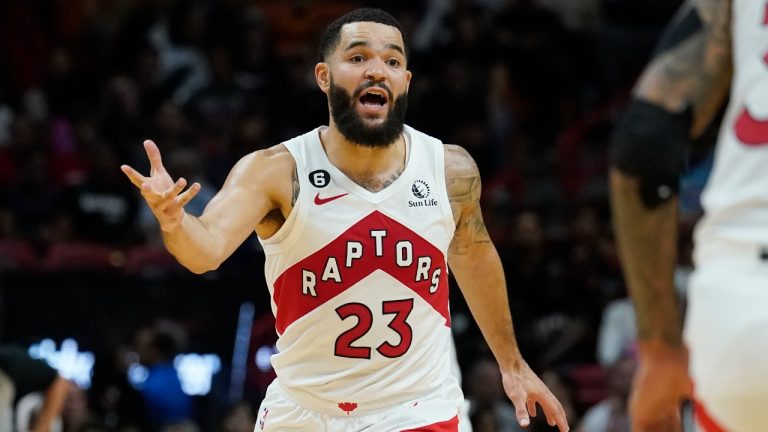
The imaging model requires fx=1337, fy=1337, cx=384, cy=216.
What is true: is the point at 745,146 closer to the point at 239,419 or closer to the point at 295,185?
the point at 295,185

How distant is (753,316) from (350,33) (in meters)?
3.30

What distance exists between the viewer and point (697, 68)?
321 centimetres

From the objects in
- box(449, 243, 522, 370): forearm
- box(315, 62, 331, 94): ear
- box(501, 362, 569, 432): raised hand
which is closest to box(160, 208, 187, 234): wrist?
box(315, 62, 331, 94): ear

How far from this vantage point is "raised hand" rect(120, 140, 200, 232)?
475 cm

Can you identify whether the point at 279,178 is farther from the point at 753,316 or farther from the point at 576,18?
the point at 576,18

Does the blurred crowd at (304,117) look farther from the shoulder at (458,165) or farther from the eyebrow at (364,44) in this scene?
the eyebrow at (364,44)

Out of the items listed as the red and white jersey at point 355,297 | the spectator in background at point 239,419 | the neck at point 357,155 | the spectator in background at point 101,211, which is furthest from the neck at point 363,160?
the spectator in background at point 101,211

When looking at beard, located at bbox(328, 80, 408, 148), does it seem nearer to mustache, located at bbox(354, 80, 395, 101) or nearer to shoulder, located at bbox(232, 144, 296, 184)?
mustache, located at bbox(354, 80, 395, 101)

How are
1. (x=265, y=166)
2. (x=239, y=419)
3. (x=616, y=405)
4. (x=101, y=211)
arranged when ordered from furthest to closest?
(x=101, y=211), (x=239, y=419), (x=616, y=405), (x=265, y=166)

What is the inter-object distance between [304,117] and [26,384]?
715 cm

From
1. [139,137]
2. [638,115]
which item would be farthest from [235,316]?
[638,115]

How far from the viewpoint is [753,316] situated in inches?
117

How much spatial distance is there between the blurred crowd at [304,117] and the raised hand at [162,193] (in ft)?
20.5

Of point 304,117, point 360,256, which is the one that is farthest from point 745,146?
point 304,117
